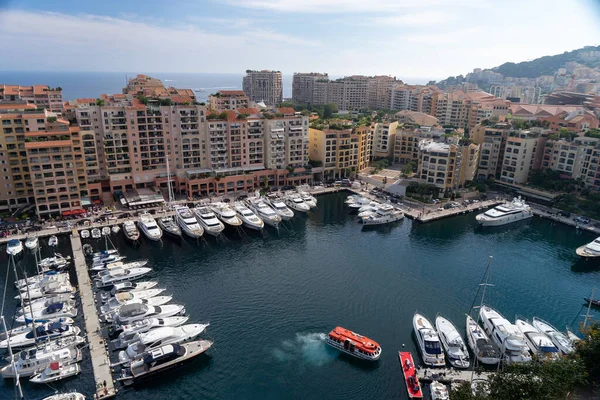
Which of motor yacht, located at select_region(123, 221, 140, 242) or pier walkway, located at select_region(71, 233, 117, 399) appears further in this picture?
motor yacht, located at select_region(123, 221, 140, 242)

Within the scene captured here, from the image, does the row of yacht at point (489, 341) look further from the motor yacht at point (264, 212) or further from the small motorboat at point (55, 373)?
the motor yacht at point (264, 212)

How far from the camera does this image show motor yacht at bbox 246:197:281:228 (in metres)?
71.2

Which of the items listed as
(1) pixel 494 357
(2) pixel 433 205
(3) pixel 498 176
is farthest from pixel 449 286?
(3) pixel 498 176

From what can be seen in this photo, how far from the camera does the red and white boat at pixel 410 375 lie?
115 ft

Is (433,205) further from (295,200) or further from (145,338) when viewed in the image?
(145,338)

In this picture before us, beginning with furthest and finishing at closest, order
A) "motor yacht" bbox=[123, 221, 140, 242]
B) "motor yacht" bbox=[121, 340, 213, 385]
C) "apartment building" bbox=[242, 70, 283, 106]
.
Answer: "apartment building" bbox=[242, 70, 283, 106], "motor yacht" bbox=[123, 221, 140, 242], "motor yacht" bbox=[121, 340, 213, 385]

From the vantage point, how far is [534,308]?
48344 mm

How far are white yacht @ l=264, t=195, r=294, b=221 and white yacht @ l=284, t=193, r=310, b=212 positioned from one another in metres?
1.70

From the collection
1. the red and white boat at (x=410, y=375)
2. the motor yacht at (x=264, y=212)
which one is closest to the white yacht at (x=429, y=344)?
the red and white boat at (x=410, y=375)

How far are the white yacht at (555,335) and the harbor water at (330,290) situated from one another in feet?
8.18

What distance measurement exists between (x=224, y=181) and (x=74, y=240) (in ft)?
96.2

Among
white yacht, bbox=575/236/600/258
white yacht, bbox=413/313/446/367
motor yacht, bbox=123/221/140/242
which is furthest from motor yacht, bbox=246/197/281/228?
white yacht, bbox=575/236/600/258

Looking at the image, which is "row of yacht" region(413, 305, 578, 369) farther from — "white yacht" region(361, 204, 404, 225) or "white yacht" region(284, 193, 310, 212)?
"white yacht" region(284, 193, 310, 212)

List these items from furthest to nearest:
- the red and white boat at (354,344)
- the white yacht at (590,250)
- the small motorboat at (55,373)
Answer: the white yacht at (590,250) < the red and white boat at (354,344) < the small motorboat at (55,373)
